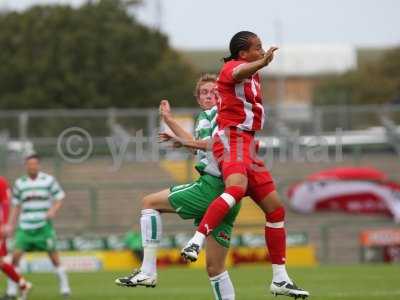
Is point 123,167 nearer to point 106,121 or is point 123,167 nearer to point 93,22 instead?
point 106,121

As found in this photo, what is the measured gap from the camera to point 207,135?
9492 mm

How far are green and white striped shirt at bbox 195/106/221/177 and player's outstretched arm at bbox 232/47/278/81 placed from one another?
0.61 m

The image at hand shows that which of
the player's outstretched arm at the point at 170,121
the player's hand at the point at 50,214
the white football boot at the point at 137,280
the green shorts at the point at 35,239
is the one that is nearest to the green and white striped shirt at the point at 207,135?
the player's outstretched arm at the point at 170,121

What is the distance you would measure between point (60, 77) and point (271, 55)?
1631 inches

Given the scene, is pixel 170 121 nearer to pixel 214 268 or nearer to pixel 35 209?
pixel 214 268

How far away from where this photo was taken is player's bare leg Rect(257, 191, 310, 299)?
916cm

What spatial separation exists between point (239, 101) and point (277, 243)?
1.31 meters

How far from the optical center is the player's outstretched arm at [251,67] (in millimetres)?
8609

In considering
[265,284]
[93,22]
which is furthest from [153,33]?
[265,284]

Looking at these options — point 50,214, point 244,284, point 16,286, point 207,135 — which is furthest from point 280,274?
point 244,284

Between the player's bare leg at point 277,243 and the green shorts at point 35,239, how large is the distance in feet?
25.1

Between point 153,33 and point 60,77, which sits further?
point 153,33

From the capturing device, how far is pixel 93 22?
5184cm

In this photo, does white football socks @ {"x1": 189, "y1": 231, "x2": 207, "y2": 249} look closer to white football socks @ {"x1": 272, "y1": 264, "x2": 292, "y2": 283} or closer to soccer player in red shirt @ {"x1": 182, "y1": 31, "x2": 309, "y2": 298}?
soccer player in red shirt @ {"x1": 182, "y1": 31, "x2": 309, "y2": 298}
